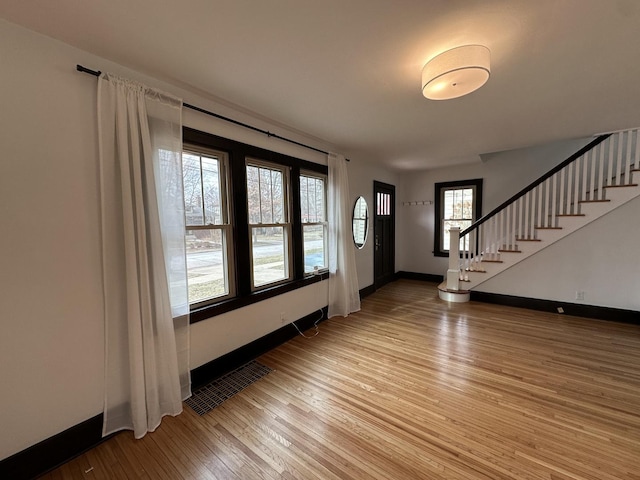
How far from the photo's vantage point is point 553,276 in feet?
12.9

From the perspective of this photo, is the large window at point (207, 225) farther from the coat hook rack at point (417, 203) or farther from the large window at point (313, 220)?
the coat hook rack at point (417, 203)

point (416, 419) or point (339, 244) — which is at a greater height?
point (339, 244)

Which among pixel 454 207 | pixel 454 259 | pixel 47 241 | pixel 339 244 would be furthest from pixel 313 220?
pixel 454 207

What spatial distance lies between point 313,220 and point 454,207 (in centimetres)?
368

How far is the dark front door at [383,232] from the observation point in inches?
207

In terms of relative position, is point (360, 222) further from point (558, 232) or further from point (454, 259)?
point (558, 232)

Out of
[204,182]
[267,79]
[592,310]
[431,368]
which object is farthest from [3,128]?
[592,310]

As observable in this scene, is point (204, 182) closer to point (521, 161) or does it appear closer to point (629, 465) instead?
point (629, 465)

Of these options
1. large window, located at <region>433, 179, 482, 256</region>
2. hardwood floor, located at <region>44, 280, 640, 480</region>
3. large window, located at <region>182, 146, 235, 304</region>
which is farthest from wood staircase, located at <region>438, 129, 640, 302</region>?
large window, located at <region>182, 146, 235, 304</region>

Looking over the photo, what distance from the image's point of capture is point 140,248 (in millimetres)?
1776

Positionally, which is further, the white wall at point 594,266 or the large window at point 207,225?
the white wall at point 594,266

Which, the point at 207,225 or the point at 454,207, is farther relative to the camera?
the point at 454,207

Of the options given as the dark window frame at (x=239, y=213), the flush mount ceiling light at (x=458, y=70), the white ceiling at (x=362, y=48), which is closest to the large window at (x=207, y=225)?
the dark window frame at (x=239, y=213)

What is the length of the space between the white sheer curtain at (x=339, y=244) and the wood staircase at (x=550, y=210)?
2059 mm
